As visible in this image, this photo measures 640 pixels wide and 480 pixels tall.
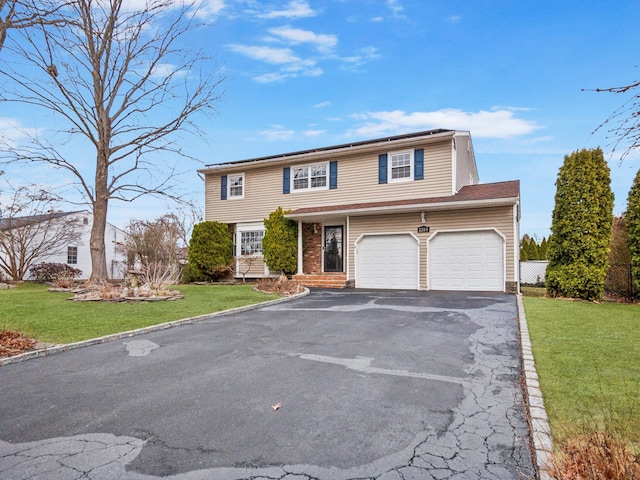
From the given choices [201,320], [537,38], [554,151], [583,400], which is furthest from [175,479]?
[554,151]

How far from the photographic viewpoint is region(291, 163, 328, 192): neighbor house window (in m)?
17.0

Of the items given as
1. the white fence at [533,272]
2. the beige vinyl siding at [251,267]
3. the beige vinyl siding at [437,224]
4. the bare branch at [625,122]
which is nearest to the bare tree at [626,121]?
the bare branch at [625,122]

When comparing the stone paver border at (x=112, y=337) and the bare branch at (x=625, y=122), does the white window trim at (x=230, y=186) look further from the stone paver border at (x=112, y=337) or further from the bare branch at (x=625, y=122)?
the bare branch at (x=625, y=122)

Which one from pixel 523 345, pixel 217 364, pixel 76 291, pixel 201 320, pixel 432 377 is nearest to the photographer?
pixel 432 377

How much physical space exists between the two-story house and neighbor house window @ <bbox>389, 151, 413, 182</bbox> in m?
0.04

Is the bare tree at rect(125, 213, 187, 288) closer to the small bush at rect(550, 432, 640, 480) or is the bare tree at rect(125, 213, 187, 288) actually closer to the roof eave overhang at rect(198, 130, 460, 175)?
the roof eave overhang at rect(198, 130, 460, 175)

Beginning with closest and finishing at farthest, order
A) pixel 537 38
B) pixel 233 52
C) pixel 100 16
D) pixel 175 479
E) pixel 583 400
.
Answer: pixel 175 479
pixel 583 400
pixel 537 38
pixel 100 16
pixel 233 52

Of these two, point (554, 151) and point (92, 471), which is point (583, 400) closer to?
point (92, 471)

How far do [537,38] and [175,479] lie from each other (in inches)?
482

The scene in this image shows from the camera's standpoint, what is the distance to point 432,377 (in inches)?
174

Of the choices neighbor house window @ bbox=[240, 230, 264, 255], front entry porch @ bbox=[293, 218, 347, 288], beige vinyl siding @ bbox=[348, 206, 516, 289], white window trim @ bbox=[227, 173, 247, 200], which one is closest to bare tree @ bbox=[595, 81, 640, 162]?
beige vinyl siding @ bbox=[348, 206, 516, 289]

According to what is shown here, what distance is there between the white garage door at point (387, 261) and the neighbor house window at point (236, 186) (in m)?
6.99

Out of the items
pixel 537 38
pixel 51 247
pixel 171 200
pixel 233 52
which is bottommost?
pixel 51 247

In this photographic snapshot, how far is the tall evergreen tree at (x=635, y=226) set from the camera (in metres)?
11.2
